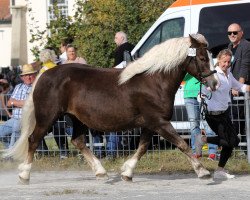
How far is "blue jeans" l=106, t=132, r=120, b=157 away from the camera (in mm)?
14602

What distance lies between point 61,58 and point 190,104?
360cm

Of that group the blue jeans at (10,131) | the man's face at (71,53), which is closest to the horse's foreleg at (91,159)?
the blue jeans at (10,131)

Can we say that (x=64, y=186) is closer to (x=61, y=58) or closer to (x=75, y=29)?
(x=61, y=58)

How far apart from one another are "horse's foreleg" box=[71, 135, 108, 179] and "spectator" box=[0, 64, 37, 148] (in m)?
2.43

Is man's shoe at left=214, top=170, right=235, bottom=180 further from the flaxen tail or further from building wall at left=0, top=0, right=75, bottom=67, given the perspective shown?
building wall at left=0, top=0, right=75, bottom=67

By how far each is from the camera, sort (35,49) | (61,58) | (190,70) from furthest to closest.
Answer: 1. (35,49)
2. (61,58)
3. (190,70)

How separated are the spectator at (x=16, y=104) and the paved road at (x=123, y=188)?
1777mm

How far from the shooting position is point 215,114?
12336 millimetres

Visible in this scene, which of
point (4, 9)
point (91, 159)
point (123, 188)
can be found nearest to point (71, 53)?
point (91, 159)

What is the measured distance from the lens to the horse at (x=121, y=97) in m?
11.7

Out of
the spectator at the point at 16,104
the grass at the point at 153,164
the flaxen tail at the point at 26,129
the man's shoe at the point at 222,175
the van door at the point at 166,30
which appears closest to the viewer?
the man's shoe at the point at 222,175

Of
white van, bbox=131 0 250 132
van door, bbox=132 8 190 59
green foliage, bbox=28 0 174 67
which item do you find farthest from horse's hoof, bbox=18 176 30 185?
green foliage, bbox=28 0 174 67

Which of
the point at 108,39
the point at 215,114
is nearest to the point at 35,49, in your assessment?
the point at 108,39

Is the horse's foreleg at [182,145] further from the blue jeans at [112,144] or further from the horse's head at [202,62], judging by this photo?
the blue jeans at [112,144]
